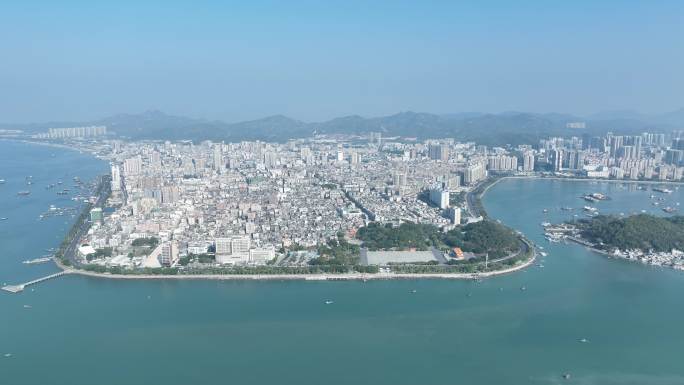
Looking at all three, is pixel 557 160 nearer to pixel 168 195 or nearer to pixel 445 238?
pixel 445 238

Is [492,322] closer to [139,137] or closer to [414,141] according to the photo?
[414,141]

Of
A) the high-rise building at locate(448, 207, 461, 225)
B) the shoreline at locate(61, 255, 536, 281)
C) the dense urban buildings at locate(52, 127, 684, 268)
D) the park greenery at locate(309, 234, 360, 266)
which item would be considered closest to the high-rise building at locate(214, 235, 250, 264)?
the dense urban buildings at locate(52, 127, 684, 268)

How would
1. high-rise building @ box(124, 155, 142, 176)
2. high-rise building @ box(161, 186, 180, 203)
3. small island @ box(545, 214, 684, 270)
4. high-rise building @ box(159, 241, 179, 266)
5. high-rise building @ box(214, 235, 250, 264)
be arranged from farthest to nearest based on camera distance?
high-rise building @ box(124, 155, 142, 176), high-rise building @ box(161, 186, 180, 203), small island @ box(545, 214, 684, 270), high-rise building @ box(214, 235, 250, 264), high-rise building @ box(159, 241, 179, 266)

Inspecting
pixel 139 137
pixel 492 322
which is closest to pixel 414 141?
pixel 139 137

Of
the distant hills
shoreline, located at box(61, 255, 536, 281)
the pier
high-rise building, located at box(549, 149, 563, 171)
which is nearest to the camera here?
the pier

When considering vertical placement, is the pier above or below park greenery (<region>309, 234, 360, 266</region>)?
below

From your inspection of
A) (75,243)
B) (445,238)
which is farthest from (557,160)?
(75,243)

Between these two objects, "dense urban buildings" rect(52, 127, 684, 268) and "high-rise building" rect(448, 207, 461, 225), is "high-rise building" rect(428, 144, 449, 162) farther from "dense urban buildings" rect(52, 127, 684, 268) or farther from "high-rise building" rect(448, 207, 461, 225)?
"high-rise building" rect(448, 207, 461, 225)

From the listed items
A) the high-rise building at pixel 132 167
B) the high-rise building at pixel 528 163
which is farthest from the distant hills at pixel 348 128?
the high-rise building at pixel 132 167
